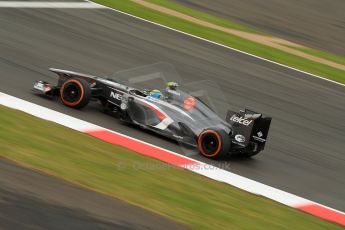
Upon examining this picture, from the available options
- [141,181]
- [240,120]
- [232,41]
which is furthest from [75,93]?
[232,41]

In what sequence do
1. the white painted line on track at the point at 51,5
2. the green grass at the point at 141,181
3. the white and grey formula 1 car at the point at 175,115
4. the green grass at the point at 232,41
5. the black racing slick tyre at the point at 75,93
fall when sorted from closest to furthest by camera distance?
the green grass at the point at 141,181, the white and grey formula 1 car at the point at 175,115, the black racing slick tyre at the point at 75,93, the white painted line on track at the point at 51,5, the green grass at the point at 232,41

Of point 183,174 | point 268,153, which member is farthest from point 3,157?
point 268,153

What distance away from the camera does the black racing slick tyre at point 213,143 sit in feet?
34.9

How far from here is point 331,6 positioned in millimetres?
24500

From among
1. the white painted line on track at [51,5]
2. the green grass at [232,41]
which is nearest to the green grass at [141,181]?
the white painted line on track at [51,5]

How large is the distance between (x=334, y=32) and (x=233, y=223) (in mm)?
15218

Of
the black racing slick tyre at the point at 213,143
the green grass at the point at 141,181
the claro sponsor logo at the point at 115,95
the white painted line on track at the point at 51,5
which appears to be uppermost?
the white painted line on track at the point at 51,5

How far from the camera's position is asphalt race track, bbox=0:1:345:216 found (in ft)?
37.3

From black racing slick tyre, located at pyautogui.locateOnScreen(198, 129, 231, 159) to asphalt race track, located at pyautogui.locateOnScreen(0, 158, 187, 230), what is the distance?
3.03m

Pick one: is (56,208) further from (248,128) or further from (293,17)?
(293,17)

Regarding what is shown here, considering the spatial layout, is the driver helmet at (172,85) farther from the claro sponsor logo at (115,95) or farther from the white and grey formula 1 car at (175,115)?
the claro sponsor logo at (115,95)

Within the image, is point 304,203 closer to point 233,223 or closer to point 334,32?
point 233,223

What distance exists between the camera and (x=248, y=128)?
10.8 meters

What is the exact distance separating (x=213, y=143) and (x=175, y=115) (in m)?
0.83
